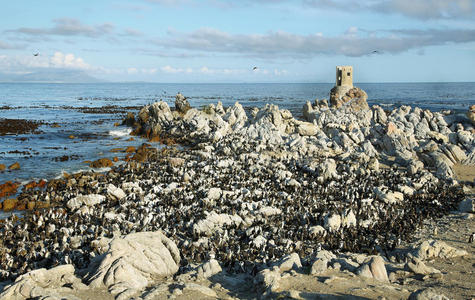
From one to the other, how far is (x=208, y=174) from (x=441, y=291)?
1788 centimetres

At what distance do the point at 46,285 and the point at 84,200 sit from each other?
1110 cm

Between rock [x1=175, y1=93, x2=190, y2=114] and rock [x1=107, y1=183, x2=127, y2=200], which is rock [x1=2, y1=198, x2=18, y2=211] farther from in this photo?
rock [x1=175, y1=93, x2=190, y2=114]

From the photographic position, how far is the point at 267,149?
3338 centimetres

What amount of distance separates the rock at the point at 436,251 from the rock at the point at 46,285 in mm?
12367

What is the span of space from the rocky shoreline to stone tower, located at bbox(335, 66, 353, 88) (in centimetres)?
2023

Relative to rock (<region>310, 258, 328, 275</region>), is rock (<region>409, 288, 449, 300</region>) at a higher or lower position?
higher

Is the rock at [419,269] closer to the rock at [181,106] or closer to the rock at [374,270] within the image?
the rock at [374,270]

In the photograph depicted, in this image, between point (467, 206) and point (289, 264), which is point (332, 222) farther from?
point (467, 206)

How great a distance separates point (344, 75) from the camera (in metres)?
57.3

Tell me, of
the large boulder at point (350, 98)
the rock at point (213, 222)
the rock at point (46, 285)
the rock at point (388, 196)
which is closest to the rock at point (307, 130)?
the large boulder at point (350, 98)

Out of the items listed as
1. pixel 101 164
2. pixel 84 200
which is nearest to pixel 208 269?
pixel 84 200

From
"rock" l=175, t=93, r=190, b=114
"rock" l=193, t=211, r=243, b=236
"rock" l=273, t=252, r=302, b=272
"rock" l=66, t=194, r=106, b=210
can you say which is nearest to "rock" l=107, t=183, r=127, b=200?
"rock" l=66, t=194, r=106, b=210

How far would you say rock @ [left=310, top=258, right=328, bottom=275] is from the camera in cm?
1150

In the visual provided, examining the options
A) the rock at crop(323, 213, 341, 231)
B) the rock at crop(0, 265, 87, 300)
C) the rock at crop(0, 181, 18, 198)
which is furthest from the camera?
the rock at crop(0, 181, 18, 198)
